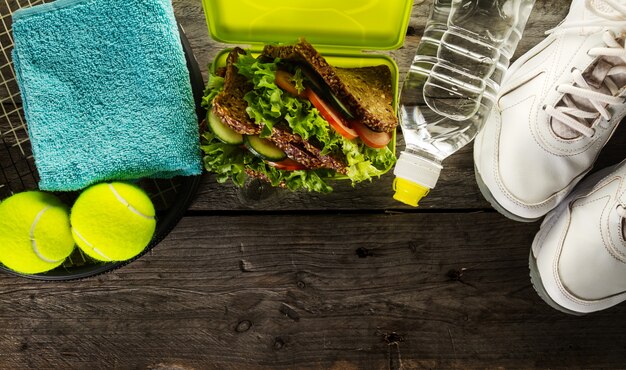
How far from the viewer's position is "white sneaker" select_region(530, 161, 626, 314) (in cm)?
101

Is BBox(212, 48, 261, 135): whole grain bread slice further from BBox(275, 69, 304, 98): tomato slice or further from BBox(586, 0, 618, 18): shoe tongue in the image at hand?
BBox(586, 0, 618, 18): shoe tongue

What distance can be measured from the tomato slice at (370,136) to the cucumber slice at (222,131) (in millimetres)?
200

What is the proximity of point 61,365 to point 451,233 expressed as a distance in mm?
855

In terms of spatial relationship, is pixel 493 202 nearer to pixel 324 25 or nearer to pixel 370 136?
pixel 370 136

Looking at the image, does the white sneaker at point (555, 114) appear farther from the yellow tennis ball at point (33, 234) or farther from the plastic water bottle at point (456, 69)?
the yellow tennis ball at point (33, 234)

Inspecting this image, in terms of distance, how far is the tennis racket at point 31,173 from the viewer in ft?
3.22

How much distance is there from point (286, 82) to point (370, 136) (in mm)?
168

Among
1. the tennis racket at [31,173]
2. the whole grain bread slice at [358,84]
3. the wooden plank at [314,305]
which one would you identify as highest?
the whole grain bread slice at [358,84]

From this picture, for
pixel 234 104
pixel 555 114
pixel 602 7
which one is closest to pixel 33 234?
pixel 234 104

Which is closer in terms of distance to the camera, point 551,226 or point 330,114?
point 330,114

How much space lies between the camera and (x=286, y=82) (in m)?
0.86

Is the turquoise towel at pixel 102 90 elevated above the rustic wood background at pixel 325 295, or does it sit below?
above

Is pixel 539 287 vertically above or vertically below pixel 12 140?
below

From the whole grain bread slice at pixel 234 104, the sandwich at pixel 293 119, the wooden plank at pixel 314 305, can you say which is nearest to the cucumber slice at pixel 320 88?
the sandwich at pixel 293 119
